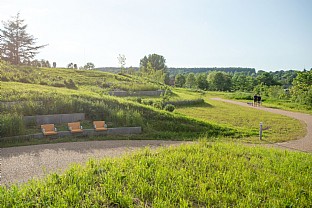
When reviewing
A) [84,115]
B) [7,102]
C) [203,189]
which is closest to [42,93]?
[7,102]

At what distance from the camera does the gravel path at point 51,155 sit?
6.23m

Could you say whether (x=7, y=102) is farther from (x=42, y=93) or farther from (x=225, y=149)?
(x=225, y=149)

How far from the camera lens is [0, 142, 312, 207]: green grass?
15.1ft

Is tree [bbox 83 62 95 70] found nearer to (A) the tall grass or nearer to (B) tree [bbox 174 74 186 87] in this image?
(B) tree [bbox 174 74 186 87]

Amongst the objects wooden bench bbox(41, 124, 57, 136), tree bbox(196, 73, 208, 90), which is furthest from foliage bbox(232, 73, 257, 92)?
wooden bench bbox(41, 124, 57, 136)

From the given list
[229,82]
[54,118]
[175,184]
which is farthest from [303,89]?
[229,82]

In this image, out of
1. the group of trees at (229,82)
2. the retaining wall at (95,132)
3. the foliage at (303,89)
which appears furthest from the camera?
the group of trees at (229,82)

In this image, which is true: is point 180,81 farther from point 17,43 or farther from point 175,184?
point 175,184

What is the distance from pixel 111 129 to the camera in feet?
34.1

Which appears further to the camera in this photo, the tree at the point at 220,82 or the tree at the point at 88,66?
the tree at the point at 220,82

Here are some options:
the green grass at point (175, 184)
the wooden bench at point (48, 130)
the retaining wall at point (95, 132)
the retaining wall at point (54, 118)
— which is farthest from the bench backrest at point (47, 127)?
the green grass at point (175, 184)

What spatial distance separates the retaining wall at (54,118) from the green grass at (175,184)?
5259mm

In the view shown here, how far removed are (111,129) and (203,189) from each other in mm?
6020

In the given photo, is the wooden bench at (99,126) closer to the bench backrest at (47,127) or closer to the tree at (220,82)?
the bench backrest at (47,127)
